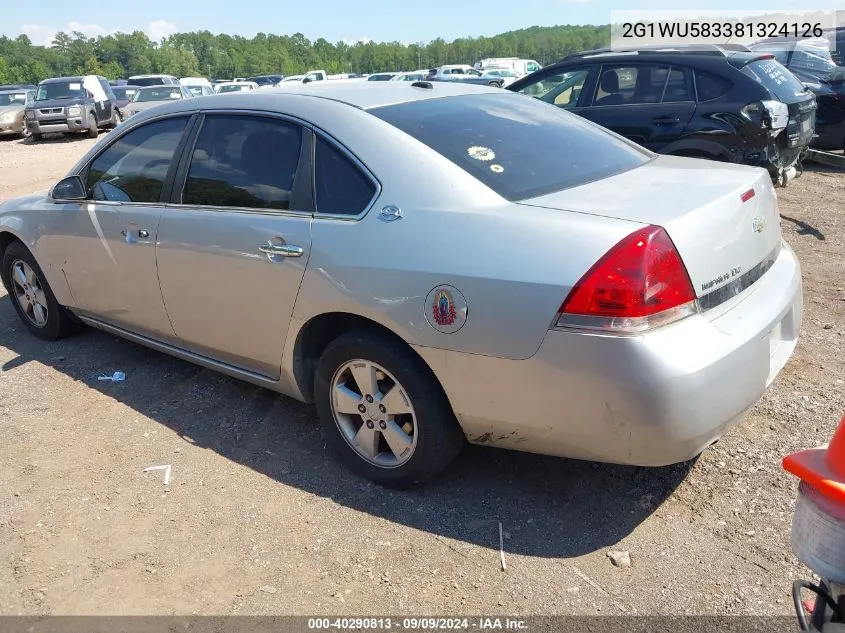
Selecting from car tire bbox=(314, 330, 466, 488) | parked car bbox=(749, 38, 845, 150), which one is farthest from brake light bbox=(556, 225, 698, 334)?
parked car bbox=(749, 38, 845, 150)

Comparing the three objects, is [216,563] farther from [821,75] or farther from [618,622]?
[821,75]

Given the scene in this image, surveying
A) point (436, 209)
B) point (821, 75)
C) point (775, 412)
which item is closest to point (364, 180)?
point (436, 209)

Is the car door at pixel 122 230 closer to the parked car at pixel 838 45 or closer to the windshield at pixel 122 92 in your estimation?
the parked car at pixel 838 45

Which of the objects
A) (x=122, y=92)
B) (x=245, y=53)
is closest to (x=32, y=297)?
(x=122, y=92)

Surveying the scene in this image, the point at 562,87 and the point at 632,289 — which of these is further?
the point at 562,87

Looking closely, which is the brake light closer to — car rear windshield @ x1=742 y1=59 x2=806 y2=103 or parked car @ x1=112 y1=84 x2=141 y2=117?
car rear windshield @ x1=742 y1=59 x2=806 y2=103

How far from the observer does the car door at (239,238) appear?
3.24 metres

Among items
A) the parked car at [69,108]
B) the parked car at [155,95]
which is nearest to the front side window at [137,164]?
the parked car at [155,95]

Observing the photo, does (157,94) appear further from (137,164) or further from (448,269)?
(448,269)

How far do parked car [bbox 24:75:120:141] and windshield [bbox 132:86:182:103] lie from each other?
61.7 inches

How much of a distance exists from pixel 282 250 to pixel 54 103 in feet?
67.8

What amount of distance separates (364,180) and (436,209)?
1.35ft

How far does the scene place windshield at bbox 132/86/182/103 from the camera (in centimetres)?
2056

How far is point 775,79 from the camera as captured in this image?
7.64 meters
